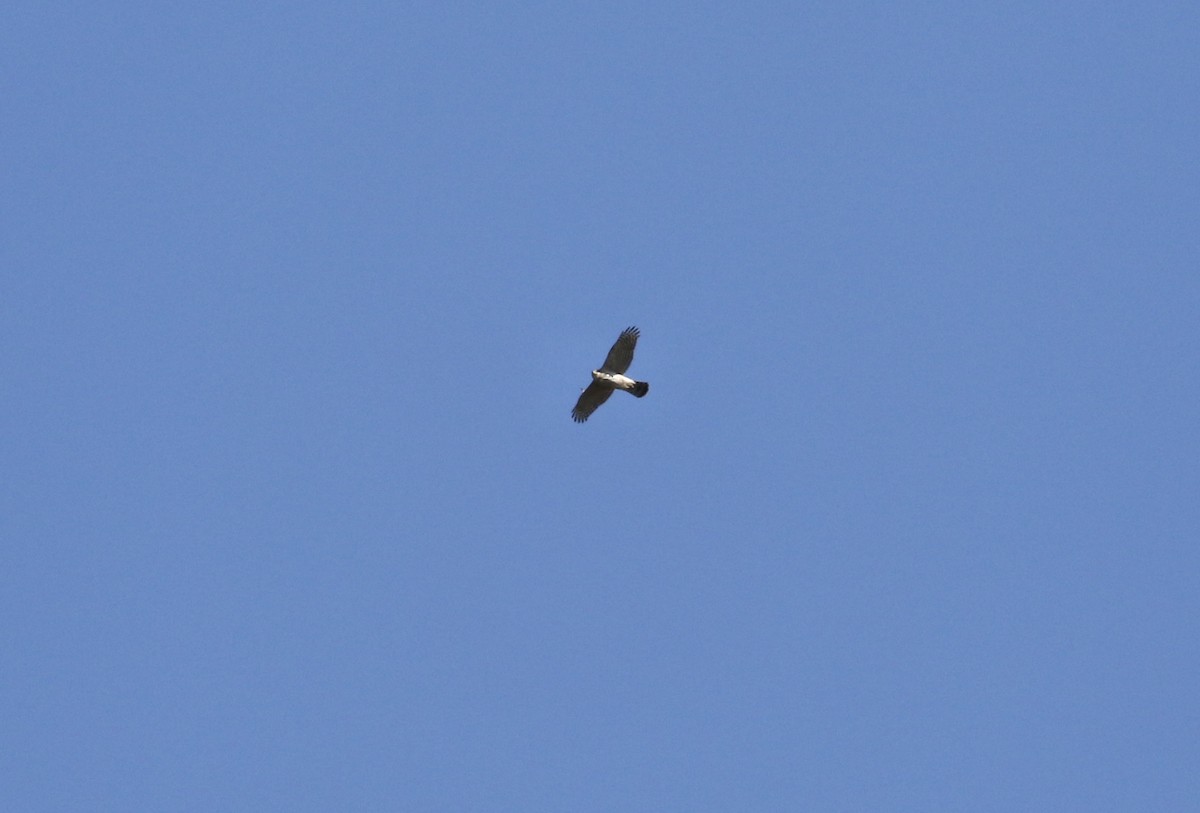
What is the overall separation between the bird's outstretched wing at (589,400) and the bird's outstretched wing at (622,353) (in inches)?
23.9

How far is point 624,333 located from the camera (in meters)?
50.4

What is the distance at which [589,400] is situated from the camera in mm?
52156

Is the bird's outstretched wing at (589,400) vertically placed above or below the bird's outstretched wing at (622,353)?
below

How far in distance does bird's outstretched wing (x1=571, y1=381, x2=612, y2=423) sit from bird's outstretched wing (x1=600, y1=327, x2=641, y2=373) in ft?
1.99

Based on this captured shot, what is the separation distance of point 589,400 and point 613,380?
1416 millimetres

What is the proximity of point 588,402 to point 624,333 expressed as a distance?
9.41 ft

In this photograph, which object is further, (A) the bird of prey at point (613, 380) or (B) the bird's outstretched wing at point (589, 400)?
(B) the bird's outstretched wing at point (589, 400)

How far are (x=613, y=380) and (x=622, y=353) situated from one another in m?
0.88

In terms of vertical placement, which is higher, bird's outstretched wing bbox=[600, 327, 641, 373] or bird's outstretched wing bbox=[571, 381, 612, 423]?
bird's outstretched wing bbox=[600, 327, 641, 373]

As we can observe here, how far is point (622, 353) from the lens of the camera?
50844 millimetres

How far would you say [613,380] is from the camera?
168ft

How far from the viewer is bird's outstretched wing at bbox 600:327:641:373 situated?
50.4 m

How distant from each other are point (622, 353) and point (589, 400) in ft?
7.07

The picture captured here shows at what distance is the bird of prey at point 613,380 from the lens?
50.6m
